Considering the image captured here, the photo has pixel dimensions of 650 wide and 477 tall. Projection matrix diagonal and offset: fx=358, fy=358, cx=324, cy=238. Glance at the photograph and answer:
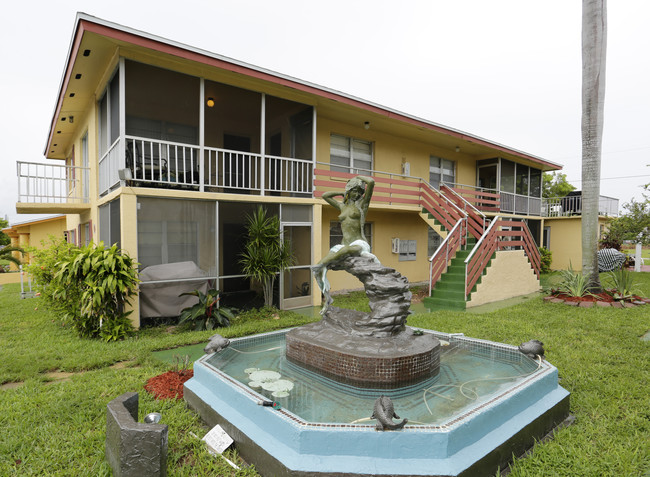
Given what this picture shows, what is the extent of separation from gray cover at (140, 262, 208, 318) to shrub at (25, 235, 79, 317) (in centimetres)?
115

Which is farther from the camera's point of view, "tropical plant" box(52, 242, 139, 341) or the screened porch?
the screened porch

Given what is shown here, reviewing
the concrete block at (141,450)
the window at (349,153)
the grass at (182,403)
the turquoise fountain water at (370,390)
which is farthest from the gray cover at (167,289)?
the window at (349,153)

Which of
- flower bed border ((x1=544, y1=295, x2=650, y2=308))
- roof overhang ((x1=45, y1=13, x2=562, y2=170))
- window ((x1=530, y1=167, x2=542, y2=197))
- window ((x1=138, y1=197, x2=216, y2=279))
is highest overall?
roof overhang ((x1=45, y1=13, x2=562, y2=170))

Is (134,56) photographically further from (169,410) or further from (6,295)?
(6,295)

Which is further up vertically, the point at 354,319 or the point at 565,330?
the point at 354,319

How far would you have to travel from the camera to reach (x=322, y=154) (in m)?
10.9

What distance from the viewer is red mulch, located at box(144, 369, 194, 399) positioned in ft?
13.5

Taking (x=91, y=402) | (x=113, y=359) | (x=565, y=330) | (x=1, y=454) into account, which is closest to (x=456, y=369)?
(x=565, y=330)

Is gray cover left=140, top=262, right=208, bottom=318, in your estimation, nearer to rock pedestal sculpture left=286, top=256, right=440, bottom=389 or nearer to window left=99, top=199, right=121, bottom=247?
window left=99, top=199, right=121, bottom=247

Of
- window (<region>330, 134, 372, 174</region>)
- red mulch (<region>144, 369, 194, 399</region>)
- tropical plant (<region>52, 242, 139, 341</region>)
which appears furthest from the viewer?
window (<region>330, 134, 372, 174</region>)

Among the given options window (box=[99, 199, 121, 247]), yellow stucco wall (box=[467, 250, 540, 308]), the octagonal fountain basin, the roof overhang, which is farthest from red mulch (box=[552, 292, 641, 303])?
window (box=[99, 199, 121, 247])

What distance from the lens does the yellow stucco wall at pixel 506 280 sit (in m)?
9.49

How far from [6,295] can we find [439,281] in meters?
13.5

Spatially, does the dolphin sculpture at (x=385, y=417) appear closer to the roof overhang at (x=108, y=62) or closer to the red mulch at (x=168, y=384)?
the red mulch at (x=168, y=384)
